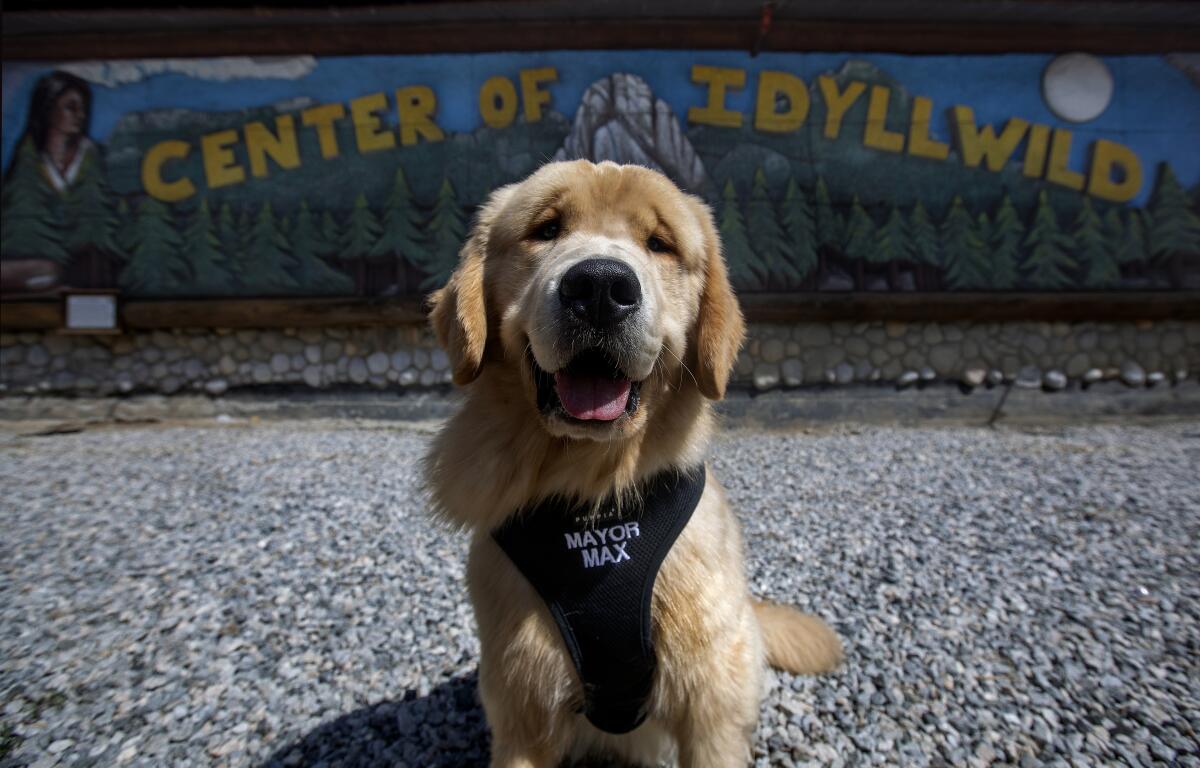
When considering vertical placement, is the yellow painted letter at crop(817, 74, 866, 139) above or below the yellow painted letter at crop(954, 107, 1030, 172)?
above

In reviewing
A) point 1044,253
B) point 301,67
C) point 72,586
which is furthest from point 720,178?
point 72,586

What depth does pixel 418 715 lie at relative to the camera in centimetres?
245

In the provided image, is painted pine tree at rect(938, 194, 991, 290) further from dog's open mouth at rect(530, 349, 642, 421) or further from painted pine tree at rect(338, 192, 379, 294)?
dog's open mouth at rect(530, 349, 642, 421)

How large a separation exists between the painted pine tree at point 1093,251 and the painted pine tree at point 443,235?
8.83 m

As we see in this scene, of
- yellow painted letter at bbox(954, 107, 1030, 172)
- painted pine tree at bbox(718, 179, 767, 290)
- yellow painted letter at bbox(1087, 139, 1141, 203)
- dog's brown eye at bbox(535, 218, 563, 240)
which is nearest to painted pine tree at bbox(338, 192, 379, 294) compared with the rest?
painted pine tree at bbox(718, 179, 767, 290)

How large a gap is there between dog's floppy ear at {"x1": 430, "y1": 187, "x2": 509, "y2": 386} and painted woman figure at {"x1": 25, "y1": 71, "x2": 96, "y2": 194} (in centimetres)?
972

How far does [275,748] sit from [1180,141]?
12.4 meters

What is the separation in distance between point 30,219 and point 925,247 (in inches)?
507

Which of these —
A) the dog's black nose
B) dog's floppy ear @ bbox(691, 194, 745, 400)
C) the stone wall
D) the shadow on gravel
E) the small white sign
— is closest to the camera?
the dog's black nose

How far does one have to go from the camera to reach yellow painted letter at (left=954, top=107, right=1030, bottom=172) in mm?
→ 8352

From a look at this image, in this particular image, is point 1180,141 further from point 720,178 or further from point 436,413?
point 436,413

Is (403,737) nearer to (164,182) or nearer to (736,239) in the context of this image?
(736,239)

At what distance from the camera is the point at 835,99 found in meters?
8.36

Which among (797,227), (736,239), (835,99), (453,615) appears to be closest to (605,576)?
(453,615)
